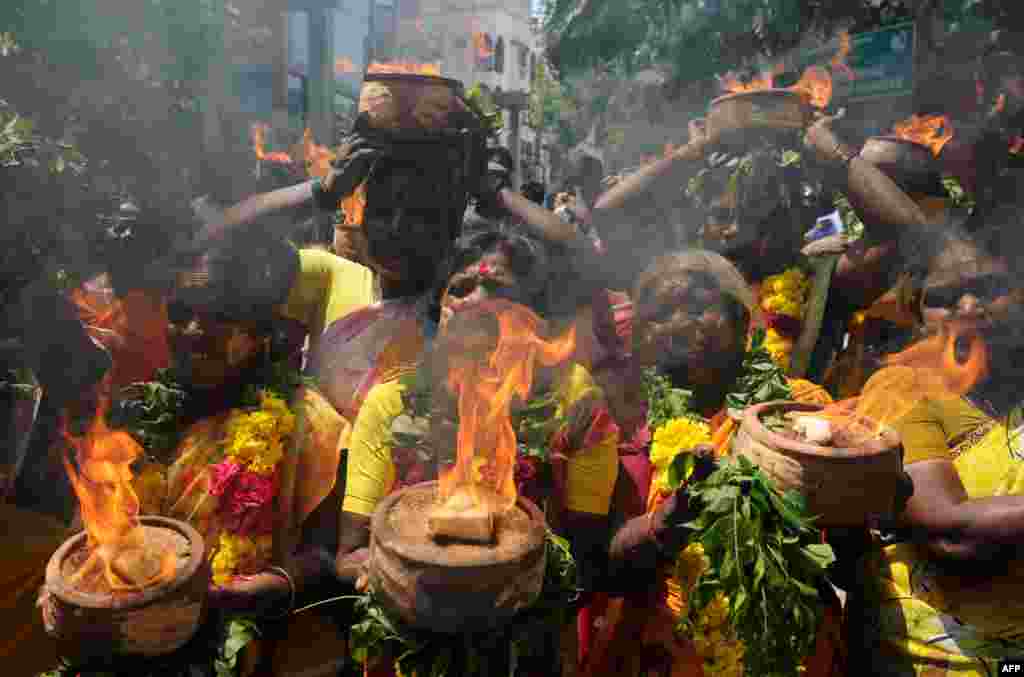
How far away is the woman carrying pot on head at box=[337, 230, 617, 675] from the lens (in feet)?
9.02

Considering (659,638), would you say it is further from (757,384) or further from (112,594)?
(112,594)

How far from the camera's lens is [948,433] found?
3018mm

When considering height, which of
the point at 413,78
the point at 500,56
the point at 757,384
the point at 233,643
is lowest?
the point at 233,643

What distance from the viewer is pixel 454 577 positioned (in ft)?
6.28

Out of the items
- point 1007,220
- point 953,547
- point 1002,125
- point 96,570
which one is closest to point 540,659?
point 96,570

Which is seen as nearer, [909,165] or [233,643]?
[233,643]

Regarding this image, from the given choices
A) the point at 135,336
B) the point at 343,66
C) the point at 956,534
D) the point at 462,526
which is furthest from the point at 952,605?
the point at 343,66

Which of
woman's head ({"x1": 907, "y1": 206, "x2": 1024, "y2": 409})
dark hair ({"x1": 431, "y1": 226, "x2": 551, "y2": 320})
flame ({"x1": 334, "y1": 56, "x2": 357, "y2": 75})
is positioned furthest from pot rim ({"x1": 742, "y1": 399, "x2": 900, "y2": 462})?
flame ({"x1": 334, "y1": 56, "x2": 357, "y2": 75})

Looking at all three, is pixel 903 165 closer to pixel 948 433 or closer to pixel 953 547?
pixel 948 433

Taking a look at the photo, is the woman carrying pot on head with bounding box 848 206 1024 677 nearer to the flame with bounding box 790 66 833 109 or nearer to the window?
the flame with bounding box 790 66 833 109

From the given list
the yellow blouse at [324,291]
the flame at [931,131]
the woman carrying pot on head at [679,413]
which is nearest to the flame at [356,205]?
the yellow blouse at [324,291]

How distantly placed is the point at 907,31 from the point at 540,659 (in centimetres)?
934

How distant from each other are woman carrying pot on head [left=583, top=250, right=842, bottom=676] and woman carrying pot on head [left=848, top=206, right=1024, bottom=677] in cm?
20

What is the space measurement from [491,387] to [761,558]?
3.18ft
